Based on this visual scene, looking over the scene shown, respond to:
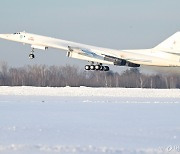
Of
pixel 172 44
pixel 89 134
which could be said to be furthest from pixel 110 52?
pixel 89 134

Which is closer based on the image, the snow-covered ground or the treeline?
the snow-covered ground

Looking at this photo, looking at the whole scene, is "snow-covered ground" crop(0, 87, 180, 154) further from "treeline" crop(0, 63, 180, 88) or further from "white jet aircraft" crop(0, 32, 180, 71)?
"treeline" crop(0, 63, 180, 88)

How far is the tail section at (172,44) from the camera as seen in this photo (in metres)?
31.2

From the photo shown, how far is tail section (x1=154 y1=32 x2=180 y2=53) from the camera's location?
102 feet

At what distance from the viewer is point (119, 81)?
181ft

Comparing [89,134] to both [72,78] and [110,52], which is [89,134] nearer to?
[110,52]

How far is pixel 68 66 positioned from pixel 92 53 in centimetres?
3245

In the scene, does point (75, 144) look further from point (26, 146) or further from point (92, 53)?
point (92, 53)

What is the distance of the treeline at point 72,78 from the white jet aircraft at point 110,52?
17.1 meters

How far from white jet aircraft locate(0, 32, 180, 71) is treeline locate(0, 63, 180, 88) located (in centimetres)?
1707

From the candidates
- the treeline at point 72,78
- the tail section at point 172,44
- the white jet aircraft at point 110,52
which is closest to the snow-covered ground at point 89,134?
the white jet aircraft at point 110,52

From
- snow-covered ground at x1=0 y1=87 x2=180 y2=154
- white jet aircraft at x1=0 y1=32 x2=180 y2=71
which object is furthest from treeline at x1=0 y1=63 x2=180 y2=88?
snow-covered ground at x1=0 y1=87 x2=180 y2=154

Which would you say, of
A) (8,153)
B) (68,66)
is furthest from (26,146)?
(68,66)

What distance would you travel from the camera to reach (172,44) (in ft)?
103
